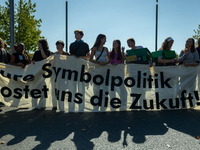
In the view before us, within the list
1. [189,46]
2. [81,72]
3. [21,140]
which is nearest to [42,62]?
[81,72]

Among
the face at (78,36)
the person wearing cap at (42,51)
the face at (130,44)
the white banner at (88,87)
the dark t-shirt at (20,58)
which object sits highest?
the face at (78,36)

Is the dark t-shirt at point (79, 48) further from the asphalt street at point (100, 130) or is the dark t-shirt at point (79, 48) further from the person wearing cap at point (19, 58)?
the asphalt street at point (100, 130)

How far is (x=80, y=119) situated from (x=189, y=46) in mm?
3724

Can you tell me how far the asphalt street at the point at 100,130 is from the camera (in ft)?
9.86

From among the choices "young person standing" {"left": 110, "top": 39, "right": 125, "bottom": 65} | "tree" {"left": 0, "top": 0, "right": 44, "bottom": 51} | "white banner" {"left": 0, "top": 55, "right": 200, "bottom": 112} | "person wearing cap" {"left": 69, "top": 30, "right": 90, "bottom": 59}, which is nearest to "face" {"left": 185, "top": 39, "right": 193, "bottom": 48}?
"white banner" {"left": 0, "top": 55, "right": 200, "bottom": 112}

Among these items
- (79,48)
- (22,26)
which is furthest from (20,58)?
(22,26)

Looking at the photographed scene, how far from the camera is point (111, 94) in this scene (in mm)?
5094

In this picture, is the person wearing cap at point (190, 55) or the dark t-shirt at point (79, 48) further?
→ the dark t-shirt at point (79, 48)

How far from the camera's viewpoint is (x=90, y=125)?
3957 millimetres

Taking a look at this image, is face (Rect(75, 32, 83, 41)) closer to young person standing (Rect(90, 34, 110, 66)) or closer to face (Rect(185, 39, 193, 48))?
young person standing (Rect(90, 34, 110, 66))

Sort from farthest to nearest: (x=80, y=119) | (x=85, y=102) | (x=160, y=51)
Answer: (x=160, y=51) < (x=85, y=102) < (x=80, y=119)

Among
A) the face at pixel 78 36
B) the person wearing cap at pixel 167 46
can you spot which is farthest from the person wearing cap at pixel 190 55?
the face at pixel 78 36

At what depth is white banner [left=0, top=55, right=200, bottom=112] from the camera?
5008mm

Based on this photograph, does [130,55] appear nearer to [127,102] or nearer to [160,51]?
[160,51]
